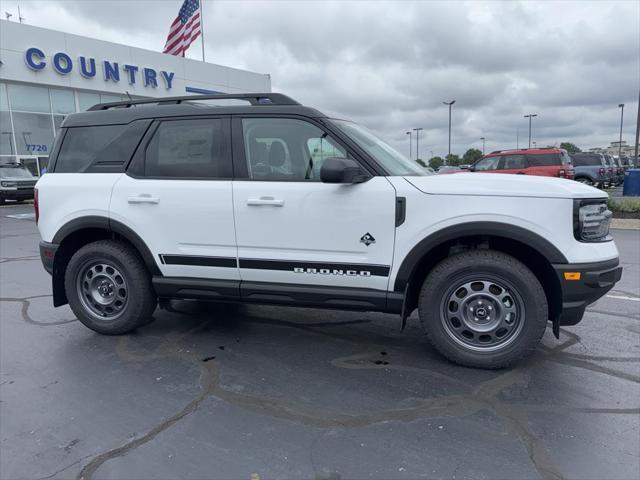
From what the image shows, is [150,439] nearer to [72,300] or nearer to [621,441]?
[72,300]

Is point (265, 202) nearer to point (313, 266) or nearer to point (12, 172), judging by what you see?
point (313, 266)

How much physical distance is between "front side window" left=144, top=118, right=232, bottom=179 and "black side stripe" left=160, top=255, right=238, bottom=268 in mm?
679

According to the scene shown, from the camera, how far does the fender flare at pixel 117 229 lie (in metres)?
4.03

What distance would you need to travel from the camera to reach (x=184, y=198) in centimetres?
383

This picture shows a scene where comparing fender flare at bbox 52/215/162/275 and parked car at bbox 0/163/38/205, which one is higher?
parked car at bbox 0/163/38/205

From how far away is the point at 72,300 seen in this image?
430 cm

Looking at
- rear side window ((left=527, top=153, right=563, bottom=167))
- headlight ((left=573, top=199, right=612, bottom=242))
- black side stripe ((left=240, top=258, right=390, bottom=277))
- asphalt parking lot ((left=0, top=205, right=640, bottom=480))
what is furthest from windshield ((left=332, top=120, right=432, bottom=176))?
rear side window ((left=527, top=153, right=563, bottom=167))

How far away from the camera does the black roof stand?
3.77 metres

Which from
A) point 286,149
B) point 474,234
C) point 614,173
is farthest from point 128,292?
point 614,173

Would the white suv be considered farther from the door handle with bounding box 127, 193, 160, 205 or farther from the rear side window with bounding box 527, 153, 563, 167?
the rear side window with bounding box 527, 153, 563, 167

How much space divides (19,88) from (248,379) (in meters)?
25.5

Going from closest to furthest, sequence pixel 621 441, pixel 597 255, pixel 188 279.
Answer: pixel 621 441, pixel 597 255, pixel 188 279

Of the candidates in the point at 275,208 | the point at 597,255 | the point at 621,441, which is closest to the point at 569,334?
the point at 597,255

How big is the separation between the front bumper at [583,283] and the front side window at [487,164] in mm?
15387
